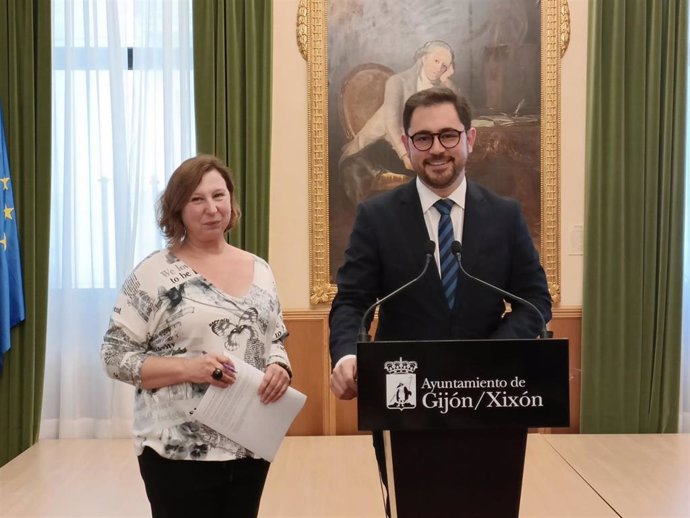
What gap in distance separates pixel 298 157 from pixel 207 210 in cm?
319

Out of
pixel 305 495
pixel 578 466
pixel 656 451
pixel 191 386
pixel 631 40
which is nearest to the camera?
pixel 191 386

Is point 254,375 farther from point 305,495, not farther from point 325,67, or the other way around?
point 325,67

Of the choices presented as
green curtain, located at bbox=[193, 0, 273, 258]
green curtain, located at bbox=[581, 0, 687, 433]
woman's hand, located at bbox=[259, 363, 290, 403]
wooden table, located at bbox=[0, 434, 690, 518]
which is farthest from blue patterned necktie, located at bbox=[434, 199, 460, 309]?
green curtain, located at bbox=[581, 0, 687, 433]

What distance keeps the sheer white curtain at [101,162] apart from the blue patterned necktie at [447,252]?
147 inches

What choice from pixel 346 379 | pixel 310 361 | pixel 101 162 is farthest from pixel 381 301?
pixel 101 162

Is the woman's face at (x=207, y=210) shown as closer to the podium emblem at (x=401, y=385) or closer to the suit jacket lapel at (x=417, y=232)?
the suit jacket lapel at (x=417, y=232)

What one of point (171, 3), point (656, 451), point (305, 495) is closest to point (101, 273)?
point (171, 3)

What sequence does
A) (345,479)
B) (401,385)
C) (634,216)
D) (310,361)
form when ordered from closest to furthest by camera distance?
(401,385)
(345,479)
(634,216)
(310,361)

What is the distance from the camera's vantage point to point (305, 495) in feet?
13.4

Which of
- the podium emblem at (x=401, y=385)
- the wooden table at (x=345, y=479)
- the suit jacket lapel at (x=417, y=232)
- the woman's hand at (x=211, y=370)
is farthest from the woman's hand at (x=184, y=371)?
the wooden table at (x=345, y=479)

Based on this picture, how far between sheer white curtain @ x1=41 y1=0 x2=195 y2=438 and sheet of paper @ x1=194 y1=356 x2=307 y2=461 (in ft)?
11.0

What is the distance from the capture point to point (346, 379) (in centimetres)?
170

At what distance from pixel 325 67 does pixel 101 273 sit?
224 cm

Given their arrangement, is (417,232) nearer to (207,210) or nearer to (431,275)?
(431,275)
